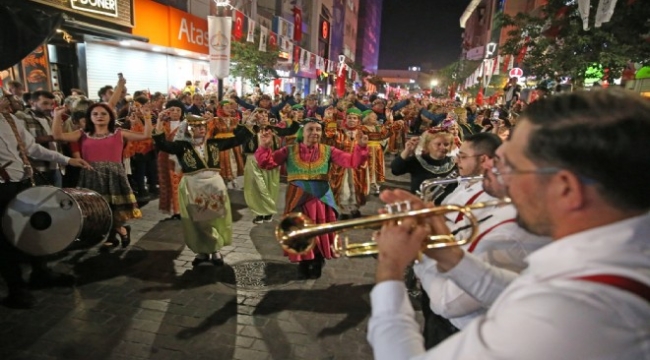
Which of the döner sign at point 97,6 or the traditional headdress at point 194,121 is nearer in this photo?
the traditional headdress at point 194,121

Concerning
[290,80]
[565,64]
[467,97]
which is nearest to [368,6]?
[467,97]

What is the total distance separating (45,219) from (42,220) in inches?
1.1

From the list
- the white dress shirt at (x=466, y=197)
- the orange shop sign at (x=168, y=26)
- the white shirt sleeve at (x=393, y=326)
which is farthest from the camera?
the orange shop sign at (x=168, y=26)

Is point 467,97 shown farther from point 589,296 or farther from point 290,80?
point 589,296

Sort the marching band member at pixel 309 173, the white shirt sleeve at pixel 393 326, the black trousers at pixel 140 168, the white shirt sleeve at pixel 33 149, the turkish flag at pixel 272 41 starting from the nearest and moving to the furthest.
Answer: the white shirt sleeve at pixel 393 326 < the white shirt sleeve at pixel 33 149 < the marching band member at pixel 309 173 < the black trousers at pixel 140 168 < the turkish flag at pixel 272 41

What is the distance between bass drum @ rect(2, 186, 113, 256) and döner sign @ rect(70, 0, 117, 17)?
372 inches

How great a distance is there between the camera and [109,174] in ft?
18.4

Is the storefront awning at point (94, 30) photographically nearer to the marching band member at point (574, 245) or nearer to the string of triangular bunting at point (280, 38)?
the string of triangular bunting at point (280, 38)

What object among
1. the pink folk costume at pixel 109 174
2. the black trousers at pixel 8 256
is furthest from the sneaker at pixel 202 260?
the black trousers at pixel 8 256

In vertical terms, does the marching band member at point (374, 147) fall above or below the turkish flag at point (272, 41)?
below

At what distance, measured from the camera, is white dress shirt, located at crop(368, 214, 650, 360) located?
0.93 metres

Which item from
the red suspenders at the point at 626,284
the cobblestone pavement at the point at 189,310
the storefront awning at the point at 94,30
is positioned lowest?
the cobblestone pavement at the point at 189,310

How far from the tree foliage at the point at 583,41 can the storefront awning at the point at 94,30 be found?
12466mm

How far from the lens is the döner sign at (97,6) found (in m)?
11.6
